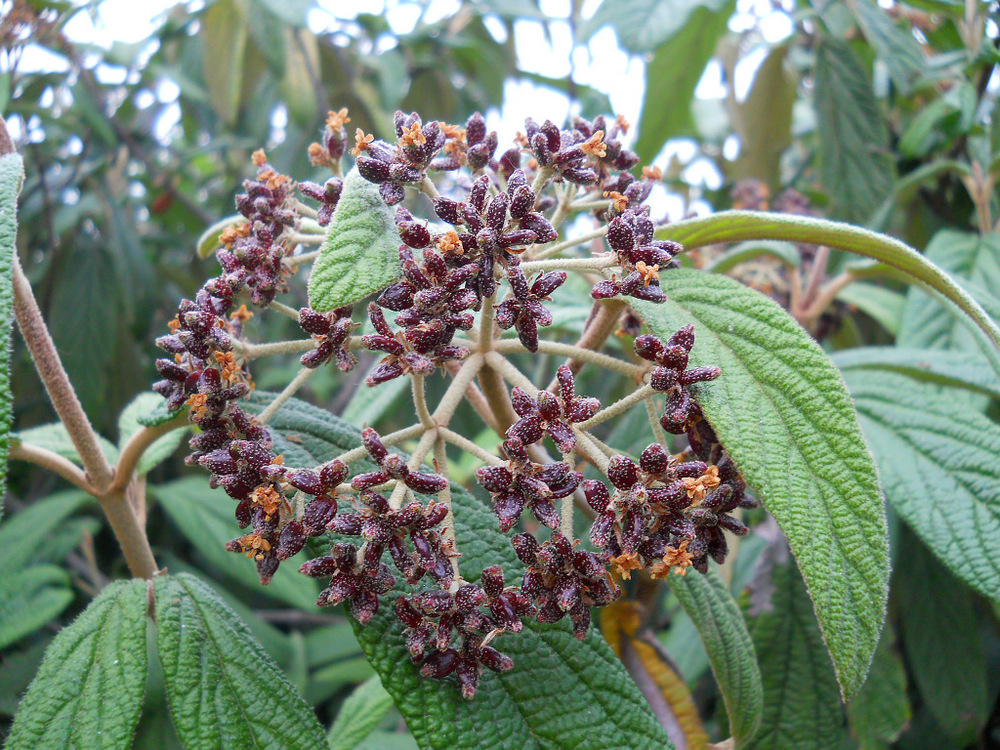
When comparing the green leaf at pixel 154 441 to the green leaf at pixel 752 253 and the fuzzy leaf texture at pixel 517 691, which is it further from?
the green leaf at pixel 752 253

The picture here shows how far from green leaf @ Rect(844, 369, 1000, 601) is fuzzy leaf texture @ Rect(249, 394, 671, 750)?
0.52 meters

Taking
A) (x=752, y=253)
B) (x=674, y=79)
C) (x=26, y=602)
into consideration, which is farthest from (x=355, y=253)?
(x=674, y=79)

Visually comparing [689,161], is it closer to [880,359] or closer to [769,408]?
[880,359]

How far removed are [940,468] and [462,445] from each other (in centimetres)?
79

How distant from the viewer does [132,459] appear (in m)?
Answer: 1.03

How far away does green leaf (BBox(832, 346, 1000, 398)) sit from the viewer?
1226 millimetres

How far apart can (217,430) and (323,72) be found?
8.72 ft

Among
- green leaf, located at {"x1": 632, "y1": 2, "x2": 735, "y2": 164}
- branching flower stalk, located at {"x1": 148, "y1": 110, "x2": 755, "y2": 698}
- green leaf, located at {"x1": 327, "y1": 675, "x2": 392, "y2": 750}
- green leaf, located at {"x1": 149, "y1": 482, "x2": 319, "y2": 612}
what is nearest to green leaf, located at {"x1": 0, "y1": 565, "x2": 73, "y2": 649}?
green leaf, located at {"x1": 149, "y1": 482, "x2": 319, "y2": 612}

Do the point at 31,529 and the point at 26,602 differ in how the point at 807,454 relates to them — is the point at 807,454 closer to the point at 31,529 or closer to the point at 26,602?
the point at 26,602

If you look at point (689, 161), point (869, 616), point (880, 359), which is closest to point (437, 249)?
point (869, 616)

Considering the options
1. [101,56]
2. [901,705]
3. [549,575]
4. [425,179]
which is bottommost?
[901,705]

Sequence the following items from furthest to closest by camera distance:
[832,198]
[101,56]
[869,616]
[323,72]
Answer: [323,72] < [101,56] < [832,198] < [869,616]

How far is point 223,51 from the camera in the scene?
257cm

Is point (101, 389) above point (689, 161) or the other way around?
the other way around
